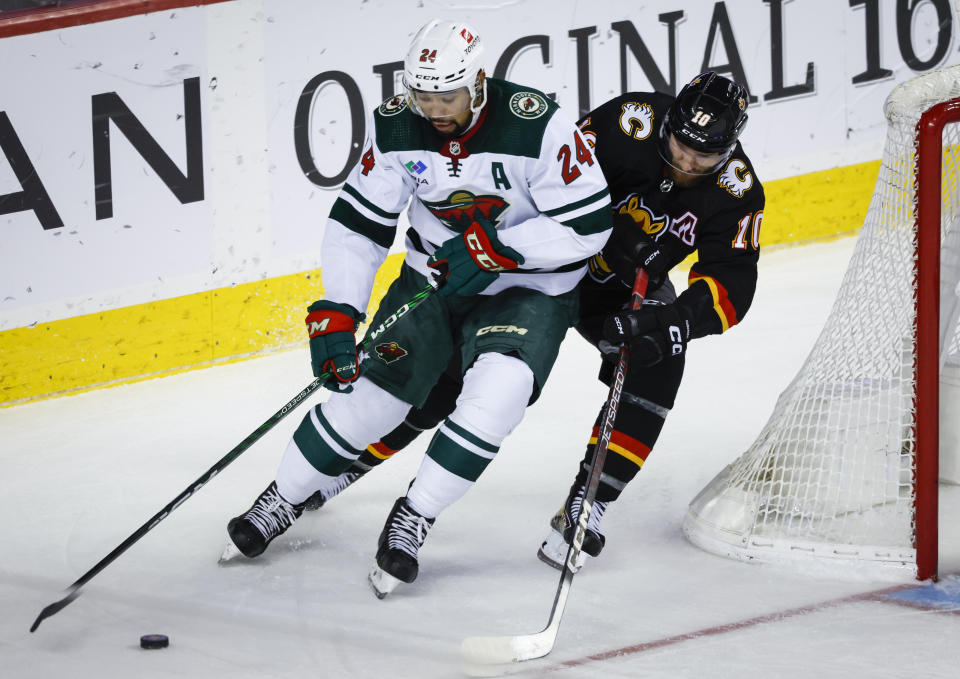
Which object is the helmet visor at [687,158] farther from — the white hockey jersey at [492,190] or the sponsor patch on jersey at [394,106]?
the sponsor patch on jersey at [394,106]

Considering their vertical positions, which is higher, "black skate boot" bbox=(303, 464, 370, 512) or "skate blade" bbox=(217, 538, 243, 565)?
"black skate boot" bbox=(303, 464, 370, 512)

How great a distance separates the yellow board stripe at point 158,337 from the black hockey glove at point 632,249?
5.69 ft

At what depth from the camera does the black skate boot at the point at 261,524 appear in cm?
268

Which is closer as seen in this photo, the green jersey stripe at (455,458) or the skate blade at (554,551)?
the green jersey stripe at (455,458)

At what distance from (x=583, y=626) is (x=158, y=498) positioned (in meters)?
1.22

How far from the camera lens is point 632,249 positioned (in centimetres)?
273

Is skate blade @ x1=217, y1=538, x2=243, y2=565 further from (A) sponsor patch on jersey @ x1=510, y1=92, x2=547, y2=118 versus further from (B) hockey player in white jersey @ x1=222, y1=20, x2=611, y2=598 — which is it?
(A) sponsor patch on jersey @ x1=510, y1=92, x2=547, y2=118

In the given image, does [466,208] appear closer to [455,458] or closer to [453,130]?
[453,130]

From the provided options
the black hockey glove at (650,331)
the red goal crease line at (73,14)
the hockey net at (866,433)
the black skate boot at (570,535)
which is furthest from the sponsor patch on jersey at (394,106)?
the red goal crease line at (73,14)

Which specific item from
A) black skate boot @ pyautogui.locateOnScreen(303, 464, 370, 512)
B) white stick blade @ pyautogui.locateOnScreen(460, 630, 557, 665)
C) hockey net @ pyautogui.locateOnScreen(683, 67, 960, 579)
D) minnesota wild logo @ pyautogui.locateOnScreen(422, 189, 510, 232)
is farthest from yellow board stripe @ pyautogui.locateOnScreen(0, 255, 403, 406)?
white stick blade @ pyautogui.locateOnScreen(460, 630, 557, 665)

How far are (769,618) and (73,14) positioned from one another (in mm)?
2533

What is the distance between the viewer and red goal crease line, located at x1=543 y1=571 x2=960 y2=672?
2279 mm

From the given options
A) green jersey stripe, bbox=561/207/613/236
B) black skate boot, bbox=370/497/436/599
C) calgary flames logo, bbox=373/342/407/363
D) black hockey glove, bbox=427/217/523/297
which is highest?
green jersey stripe, bbox=561/207/613/236

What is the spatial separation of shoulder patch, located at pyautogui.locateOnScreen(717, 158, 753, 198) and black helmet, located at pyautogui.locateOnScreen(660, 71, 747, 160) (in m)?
0.07
